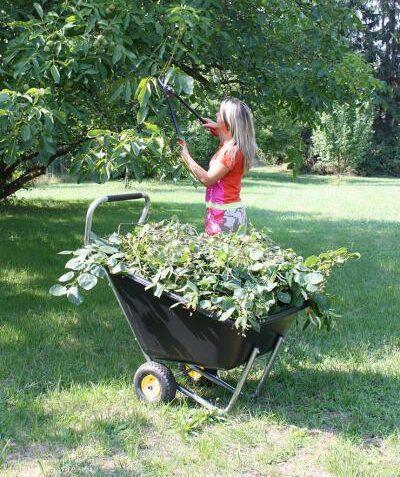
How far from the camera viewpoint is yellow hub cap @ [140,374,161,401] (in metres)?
3.39

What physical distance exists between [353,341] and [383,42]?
129ft

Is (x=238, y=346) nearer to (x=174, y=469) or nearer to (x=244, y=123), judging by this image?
(x=174, y=469)

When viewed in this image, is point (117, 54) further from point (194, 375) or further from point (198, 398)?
point (198, 398)

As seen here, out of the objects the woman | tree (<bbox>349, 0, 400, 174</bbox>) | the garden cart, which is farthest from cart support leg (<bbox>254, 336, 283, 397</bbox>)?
tree (<bbox>349, 0, 400, 174</bbox>)

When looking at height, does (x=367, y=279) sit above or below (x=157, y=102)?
below

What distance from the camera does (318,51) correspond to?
6309 millimetres

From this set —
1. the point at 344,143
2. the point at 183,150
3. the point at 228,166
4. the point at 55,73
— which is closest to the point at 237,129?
the point at 228,166

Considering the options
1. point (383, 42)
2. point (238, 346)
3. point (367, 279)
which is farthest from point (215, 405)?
point (383, 42)

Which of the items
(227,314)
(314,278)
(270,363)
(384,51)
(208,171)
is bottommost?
(270,363)

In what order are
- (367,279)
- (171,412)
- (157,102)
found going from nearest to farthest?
(171,412) < (157,102) < (367,279)

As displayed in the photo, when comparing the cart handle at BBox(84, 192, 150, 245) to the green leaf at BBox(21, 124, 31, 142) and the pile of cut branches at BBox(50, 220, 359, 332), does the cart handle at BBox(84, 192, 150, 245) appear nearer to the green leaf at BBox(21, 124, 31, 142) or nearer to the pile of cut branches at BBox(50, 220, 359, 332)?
the pile of cut branches at BBox(50, 220, 359, 332)

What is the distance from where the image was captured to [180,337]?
3.20 metres

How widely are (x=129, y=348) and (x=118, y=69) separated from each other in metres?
1.99

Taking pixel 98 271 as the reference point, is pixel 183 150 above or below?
above
